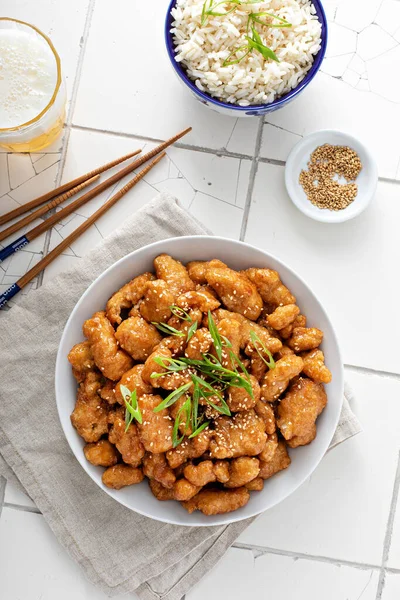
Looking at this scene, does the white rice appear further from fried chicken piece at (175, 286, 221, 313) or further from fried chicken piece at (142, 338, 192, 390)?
fried chicken piece at (142, 338, 192, 390)

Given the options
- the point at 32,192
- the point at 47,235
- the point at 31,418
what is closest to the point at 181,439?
the point at 31,418

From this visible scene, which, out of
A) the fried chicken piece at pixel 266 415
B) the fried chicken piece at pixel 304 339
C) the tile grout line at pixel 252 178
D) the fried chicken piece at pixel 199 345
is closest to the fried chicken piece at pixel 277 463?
the fried chicken piece at pixel 266 415

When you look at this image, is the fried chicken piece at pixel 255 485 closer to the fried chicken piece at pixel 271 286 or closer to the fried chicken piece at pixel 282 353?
the fried chicken piece at pixel 282 353

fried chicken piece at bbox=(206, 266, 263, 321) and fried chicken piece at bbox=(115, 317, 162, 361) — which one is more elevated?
fried chicken piece at bbox=(206, 266, 263, 321)

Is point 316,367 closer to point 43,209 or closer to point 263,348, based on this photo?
point 263,348

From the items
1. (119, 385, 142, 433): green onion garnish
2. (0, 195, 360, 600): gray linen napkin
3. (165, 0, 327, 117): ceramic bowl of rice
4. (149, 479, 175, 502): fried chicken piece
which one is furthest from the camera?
(0, 195, 360, 600): gray linen napkin

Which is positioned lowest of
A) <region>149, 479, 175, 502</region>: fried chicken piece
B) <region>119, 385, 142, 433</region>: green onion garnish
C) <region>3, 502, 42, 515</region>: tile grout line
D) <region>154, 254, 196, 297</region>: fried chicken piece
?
<region>3, 502, 42, 515</region>: tile grout line

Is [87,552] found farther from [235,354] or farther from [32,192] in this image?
[32,192]

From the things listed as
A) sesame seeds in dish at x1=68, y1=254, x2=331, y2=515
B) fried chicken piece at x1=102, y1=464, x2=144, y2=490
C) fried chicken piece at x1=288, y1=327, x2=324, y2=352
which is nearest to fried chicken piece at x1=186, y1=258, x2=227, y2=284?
sesame seeds in dish at x1=68, y1=254, x2=331, y2=515
